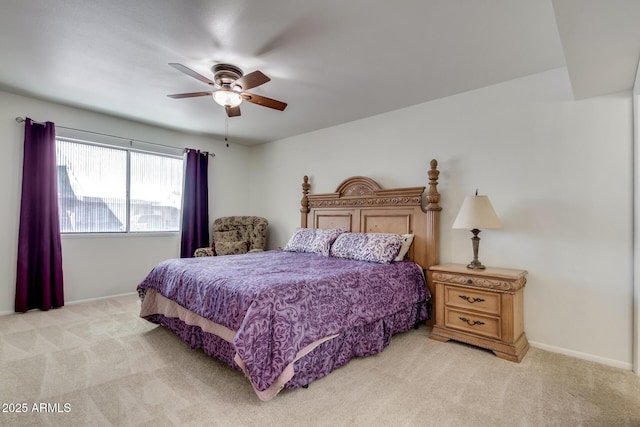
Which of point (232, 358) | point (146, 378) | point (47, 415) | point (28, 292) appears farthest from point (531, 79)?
point (28, 292)

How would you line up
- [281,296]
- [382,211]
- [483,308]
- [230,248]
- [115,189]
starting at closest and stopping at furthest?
1. [281,296]
2. [483,308]
3. [382,211]
4. [115,189]
5. [230,248]

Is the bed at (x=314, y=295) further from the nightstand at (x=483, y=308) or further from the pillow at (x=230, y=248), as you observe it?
the pillow at (x=230, y=248)

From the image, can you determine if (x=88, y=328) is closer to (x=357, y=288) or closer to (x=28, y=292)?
(x=28, y=292)

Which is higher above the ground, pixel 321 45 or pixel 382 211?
pixel 321 45

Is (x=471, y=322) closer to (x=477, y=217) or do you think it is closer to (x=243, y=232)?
(x=477, y=217)

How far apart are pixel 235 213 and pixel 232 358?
A: 3.76 m

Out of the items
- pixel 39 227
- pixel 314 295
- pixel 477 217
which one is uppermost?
pixel 477 217

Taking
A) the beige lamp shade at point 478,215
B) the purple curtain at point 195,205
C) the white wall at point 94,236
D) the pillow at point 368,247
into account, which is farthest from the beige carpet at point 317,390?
the purple curtain at point 195,205

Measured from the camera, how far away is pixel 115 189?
4367 mm

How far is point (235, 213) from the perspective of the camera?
5656mm

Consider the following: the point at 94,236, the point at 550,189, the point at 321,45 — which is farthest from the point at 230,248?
the point at 550,189

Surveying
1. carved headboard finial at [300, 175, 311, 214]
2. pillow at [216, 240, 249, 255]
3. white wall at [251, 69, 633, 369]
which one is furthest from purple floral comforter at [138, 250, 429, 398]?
carved headboard finial at [300, 175, 311, 214]

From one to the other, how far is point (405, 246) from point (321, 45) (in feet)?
6.92

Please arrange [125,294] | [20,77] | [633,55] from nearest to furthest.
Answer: [633,55] → [20,77] → [125,294]
